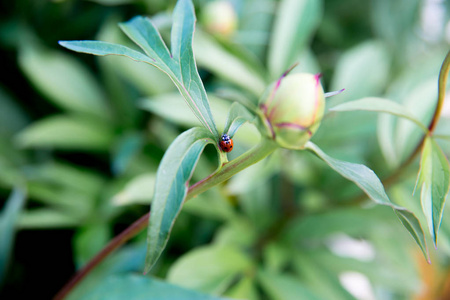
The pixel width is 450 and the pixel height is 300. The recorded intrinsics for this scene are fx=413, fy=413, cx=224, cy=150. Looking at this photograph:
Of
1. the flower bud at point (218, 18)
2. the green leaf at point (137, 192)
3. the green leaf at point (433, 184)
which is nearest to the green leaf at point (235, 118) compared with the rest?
the green leaf at point (433, 184)

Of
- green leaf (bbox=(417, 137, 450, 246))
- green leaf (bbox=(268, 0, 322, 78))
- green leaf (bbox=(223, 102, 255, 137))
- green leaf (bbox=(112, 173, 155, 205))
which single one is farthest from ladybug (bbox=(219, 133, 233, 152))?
green leaf (bbox=(268, 0, 322, 78))

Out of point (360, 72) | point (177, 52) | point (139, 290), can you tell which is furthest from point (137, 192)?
point (360, 72)

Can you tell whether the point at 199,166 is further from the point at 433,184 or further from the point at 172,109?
the point at 433,184

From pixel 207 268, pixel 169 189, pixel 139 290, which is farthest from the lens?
pixel 207 268

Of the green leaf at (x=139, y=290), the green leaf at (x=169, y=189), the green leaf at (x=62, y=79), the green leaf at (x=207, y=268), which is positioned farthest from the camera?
the green leaf at (x=62, y=79)

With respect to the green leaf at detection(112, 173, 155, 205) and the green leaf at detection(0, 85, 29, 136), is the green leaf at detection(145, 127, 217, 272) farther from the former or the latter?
the green leaf at detection(0, 85, 29, 136)

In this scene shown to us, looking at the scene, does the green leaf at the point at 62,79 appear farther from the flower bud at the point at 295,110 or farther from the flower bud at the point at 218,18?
the flower bud at the point at 295,110
